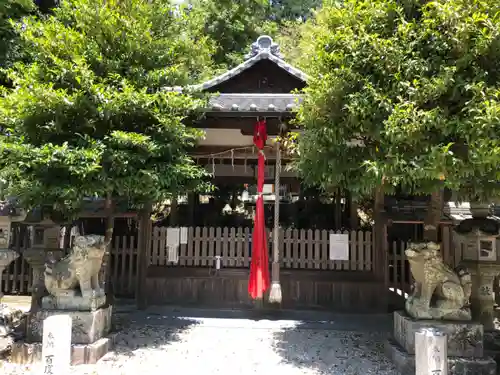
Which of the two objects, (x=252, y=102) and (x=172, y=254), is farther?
(x=172, y=254)

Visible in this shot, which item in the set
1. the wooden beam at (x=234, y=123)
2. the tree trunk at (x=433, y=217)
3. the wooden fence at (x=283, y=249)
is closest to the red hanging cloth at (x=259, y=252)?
the wooden beam at (x=234, y=123)

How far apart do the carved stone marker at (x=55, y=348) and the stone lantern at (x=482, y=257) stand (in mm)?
6133

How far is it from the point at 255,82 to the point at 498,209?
6.94 meters

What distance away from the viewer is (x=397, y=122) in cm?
412

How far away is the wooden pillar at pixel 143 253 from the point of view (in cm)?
795

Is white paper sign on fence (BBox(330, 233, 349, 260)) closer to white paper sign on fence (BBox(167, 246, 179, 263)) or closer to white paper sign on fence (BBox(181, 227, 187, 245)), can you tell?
white paper sign on fence (BBox(181, 227, 187, 245))

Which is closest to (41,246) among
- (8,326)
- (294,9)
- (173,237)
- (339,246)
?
(8,326)

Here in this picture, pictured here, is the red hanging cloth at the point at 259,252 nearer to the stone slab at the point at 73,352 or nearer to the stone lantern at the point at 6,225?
the stone slab at the point at 73,352

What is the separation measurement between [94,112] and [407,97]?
14.0 feet

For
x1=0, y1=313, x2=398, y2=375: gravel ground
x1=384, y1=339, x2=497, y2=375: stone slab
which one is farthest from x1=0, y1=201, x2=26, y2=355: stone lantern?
x1=384, y1=339, x2=497, y2=375: stone slab

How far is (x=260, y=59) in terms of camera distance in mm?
7512

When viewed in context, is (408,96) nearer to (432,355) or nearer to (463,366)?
(432,355)

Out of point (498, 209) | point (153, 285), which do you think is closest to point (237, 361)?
point (153, 285)

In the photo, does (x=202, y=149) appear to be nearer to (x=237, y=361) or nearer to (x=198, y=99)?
(x=198, y=99)
